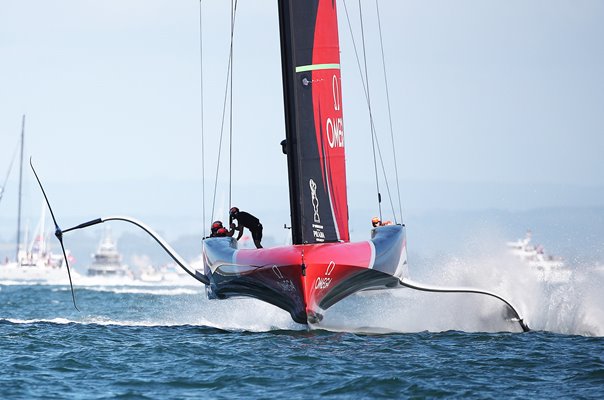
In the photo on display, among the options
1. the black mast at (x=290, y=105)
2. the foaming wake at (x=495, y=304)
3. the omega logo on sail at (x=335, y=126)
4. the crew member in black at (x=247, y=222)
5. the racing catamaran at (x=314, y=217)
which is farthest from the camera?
the crew member in black at (x=247, y=222)

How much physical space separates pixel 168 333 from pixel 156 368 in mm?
3951

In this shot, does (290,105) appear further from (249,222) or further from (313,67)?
(249,222)

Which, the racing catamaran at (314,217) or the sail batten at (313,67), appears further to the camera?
the sail batten at (313,67)

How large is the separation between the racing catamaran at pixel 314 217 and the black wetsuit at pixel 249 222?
43 cm

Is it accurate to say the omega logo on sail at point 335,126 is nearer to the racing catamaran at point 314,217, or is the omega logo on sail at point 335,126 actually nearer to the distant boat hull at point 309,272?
the racing catamaran at point 314,217

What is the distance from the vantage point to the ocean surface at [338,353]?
11547 mm

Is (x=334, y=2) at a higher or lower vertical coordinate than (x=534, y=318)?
higher

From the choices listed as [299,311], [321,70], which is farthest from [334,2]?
[299,311]

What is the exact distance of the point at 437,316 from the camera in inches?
728

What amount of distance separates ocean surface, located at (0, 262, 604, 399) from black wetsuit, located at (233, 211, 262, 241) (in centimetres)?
146

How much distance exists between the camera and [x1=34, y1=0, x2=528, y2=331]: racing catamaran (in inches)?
622

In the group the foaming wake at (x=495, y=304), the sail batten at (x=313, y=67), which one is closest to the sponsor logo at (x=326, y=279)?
the foaming wake at (x=495, y=304)

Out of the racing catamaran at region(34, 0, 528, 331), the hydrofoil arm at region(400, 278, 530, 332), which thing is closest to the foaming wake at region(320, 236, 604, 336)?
the hydrofoil arm at region(400, 278, 530, 332)

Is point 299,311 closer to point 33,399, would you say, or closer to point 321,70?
point 321,70
